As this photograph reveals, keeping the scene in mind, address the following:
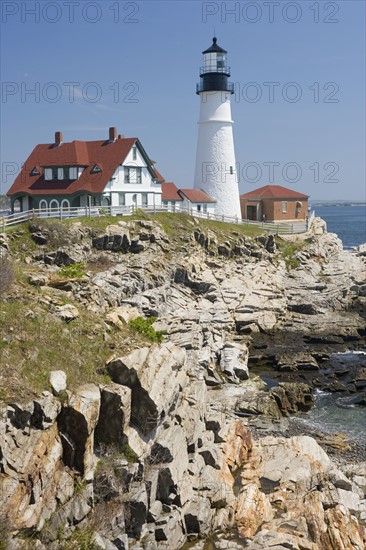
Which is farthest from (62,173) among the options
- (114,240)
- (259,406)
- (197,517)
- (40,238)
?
(197,517)

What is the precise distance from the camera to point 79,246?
37.8m

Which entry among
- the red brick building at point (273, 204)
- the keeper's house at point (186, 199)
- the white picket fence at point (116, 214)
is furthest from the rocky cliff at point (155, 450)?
the red brick building at point (273, 204)

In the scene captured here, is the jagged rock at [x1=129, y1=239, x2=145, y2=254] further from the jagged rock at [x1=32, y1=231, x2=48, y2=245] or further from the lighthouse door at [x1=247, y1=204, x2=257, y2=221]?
the lighthouse door at [x1=247, y1=204, x2=257, y2=221]

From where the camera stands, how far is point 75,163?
46406 millimetres

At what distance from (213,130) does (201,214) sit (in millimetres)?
8613

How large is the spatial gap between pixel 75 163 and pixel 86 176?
1.34 metres

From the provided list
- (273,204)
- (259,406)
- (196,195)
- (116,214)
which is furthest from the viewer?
(273,204)

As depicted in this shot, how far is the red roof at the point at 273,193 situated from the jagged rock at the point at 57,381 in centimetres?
4695

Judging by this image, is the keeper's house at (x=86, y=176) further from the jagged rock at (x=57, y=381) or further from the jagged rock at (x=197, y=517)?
the jagged rock at (x=197, y=517)

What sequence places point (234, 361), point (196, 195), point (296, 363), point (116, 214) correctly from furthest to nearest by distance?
point (196, 195) < point (116, 214) < point (296, 363) < point (234, 361)

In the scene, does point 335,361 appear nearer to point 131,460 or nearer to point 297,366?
point 297,366

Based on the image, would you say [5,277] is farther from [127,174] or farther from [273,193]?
[273,193]

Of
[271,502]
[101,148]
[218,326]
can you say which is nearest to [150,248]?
[218,326]

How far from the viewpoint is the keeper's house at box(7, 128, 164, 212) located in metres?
45.4
